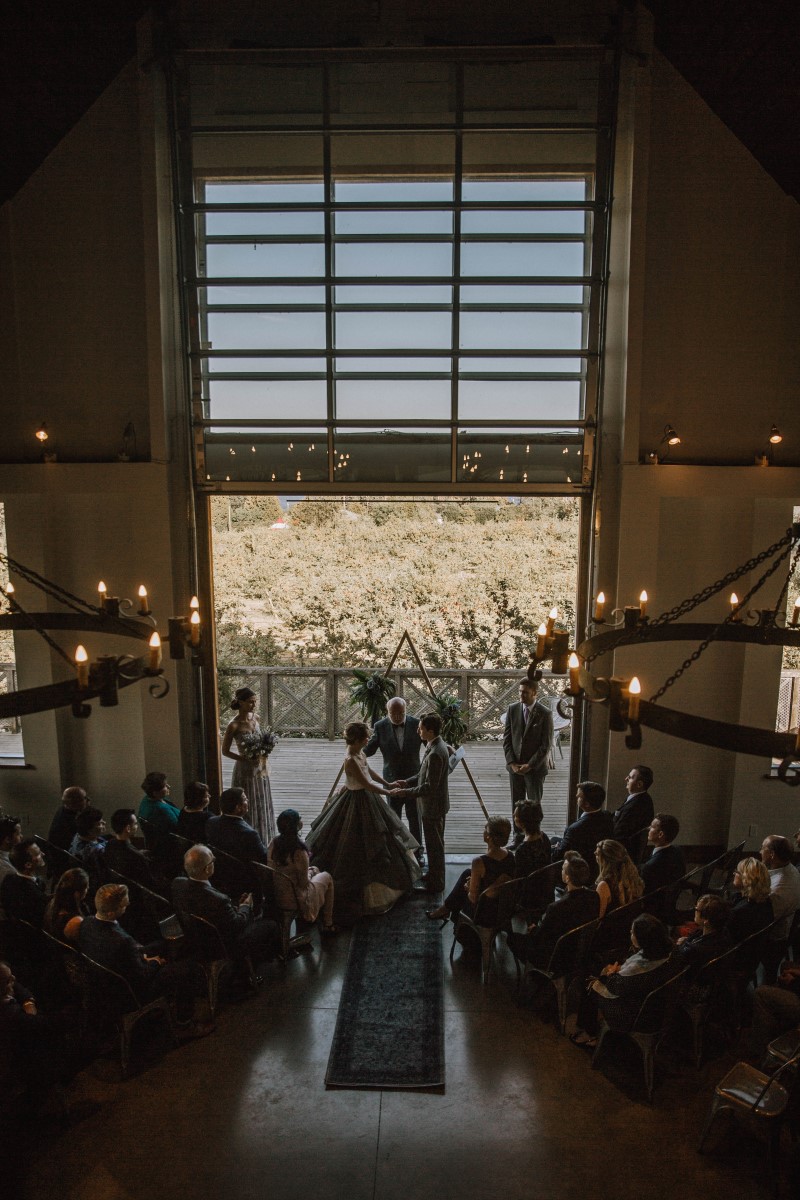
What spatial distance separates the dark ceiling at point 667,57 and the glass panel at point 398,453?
3.77 metres

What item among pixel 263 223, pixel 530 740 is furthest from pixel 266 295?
pixel 530 740

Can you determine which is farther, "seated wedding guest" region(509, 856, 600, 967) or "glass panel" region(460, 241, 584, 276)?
"glass panel" region(460, 241, 584, 276)

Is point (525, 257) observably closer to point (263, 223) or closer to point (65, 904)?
point (263, 223)

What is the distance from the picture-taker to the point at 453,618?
45.0 ft

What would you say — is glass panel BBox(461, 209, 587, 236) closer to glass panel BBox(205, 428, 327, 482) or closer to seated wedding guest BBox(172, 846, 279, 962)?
glass panel BBox(205, 428, 327, 482)

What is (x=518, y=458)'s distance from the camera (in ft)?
26.8

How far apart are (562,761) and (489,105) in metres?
7.91

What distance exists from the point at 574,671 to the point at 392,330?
17.0ft

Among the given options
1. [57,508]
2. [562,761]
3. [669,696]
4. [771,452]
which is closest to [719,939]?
[669,696]

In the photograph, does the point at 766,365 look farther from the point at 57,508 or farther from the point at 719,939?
the point at 57,508

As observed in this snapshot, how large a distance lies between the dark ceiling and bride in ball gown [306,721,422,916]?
601 cm

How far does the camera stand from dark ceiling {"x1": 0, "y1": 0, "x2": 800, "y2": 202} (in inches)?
237

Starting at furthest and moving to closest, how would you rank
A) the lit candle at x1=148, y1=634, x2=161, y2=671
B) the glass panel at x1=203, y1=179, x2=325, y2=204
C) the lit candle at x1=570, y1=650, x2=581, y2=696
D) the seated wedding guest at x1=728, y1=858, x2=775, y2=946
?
1. the glass panel at x1=203, y1=179, x2=325, y2=204
2. the seated wedding guest at x1=728, y1=858, x2=775, y2=946
3. the lit candle at x1=570, y1=650, x2=581, y2=696
4. the lit candle at x1=148, y1=634, x2=161, y2=671

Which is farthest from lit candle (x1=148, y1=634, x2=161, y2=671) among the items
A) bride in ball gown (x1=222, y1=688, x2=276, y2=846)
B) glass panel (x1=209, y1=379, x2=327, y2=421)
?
glass panel (x1=209, y1=379, x2=327, y2=421)
